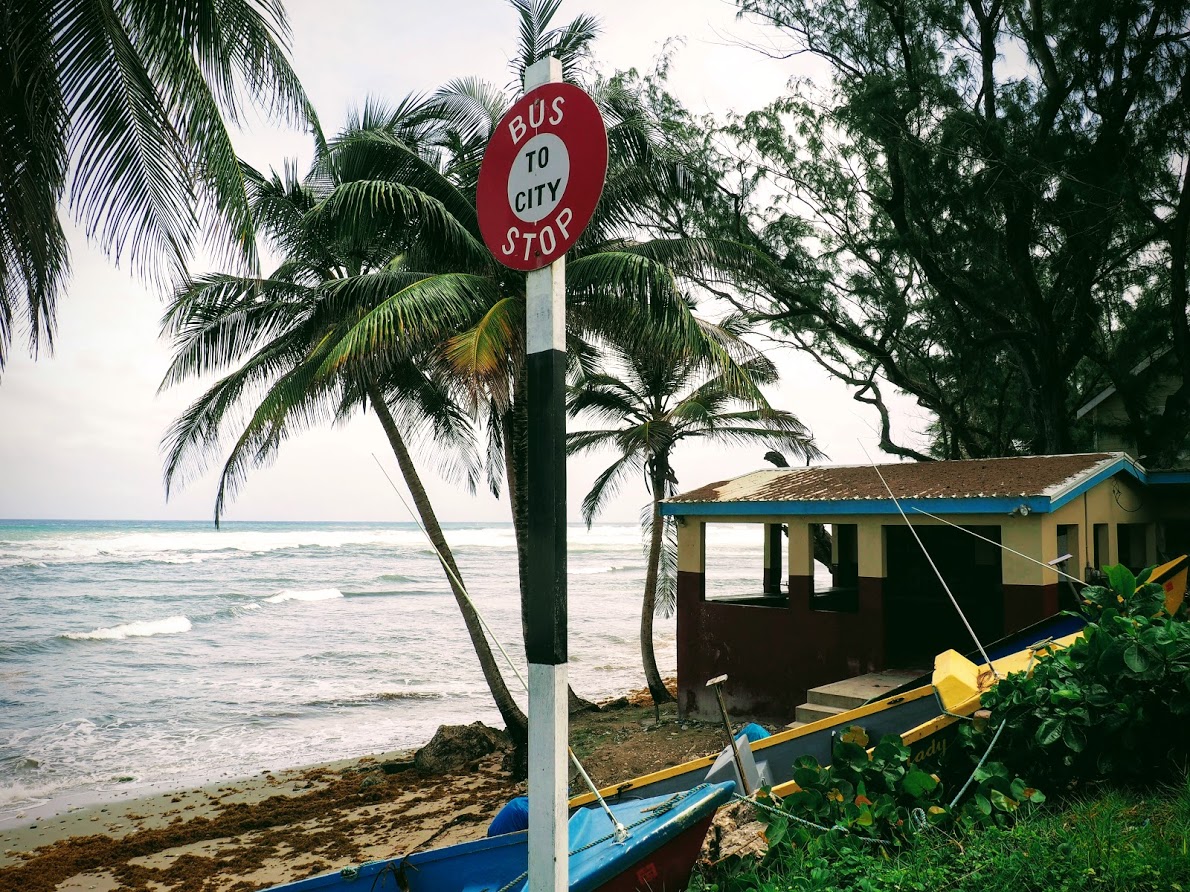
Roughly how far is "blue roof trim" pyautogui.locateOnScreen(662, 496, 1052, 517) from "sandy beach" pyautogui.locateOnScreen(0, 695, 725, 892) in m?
2.97

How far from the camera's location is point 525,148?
2789 mm

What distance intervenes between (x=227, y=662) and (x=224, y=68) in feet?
61.0

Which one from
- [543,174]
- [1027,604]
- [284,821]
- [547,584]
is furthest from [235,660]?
[543,174]

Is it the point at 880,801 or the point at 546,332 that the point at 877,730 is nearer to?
the point at 880,801

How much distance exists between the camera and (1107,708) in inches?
179

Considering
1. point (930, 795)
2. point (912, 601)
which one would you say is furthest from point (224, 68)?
point (912, 601)

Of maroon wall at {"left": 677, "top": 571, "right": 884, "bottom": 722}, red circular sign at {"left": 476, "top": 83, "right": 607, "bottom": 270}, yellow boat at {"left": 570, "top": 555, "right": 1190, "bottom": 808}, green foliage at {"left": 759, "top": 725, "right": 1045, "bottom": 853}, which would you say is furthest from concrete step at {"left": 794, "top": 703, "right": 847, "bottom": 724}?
red circular sign at {"left": 476, "top": 83, "right": 607, "bottom": 270}

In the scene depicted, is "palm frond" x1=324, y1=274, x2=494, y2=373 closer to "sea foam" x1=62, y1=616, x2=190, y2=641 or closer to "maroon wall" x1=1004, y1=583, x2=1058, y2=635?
"maroon wall" x1=1004, y1=583, x2=1058, y2=635

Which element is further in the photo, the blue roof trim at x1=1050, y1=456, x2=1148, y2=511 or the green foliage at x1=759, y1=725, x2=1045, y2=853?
the blue roof trim at x1=1050, y1=456, x2=1148, y2=511

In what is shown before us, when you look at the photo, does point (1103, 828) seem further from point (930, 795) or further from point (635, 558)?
point (635, 558)

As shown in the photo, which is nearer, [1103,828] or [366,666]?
[1103,828]

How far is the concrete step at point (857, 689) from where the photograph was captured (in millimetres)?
8766

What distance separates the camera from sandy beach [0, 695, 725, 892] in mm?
8453

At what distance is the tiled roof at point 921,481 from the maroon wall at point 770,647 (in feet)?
3.60
